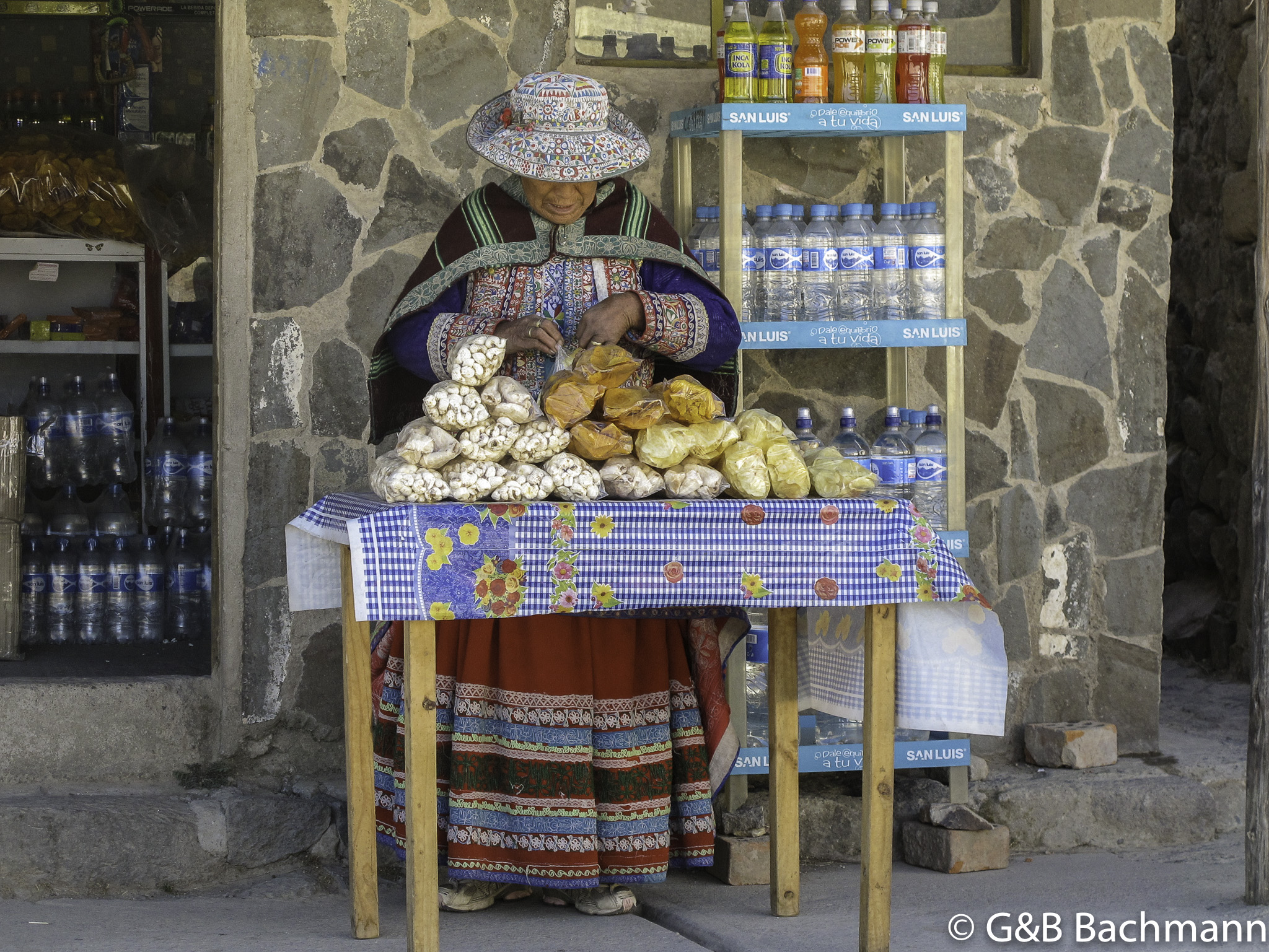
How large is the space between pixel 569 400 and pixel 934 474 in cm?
170

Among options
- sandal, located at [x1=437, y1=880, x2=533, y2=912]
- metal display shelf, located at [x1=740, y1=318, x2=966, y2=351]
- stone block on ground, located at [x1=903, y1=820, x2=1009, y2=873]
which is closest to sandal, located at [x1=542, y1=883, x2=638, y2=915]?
sandal, located at [x1=437, y1=880, x2=533, y2=912]

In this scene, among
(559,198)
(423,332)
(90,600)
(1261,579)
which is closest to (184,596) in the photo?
(90,600)

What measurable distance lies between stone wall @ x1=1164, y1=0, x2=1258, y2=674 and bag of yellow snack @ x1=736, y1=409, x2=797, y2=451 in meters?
3.92

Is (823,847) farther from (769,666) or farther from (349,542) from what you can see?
(349,542)

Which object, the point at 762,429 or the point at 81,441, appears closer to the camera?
the point at 762,429

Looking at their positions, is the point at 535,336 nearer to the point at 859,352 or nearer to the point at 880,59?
the point at 880,59

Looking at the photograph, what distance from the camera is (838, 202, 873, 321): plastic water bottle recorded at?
14.7 ft

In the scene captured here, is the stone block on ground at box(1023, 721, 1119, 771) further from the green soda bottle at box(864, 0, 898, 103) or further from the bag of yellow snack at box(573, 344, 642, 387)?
the bag of yellow snack at box(573, 344, 642, 387)

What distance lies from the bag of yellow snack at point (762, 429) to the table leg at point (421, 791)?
84cm

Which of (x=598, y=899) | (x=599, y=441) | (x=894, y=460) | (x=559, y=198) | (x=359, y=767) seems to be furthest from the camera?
(x=894, y=460)

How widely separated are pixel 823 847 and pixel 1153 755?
143 cm

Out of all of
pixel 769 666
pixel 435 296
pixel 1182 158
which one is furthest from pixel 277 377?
pixel 1182 158

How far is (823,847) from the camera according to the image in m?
4.68

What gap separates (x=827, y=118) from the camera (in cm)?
436
